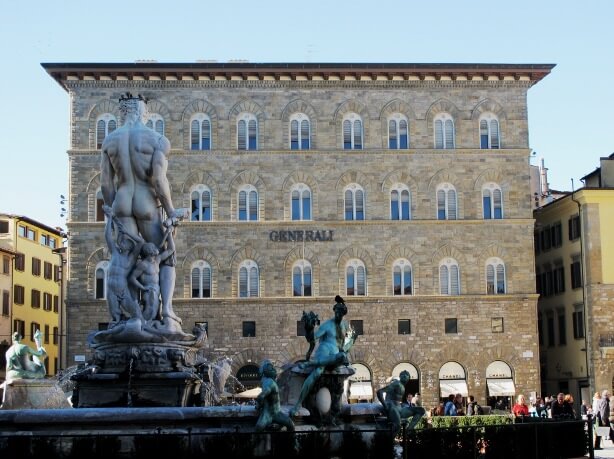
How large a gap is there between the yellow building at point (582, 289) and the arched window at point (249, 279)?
52.9 ft

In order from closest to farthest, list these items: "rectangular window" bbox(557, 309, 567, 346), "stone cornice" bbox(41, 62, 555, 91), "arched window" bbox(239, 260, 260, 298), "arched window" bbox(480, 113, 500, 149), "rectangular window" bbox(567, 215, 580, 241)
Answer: "arched window" bbox(239, 260, 260, 298)
"stone cornice" bbox(41, 62, 555, 91)
"rectangular window" bbox(567, 215, 580, 241)
"arched window" bbox(480, 113, 500, 149)
"rectangular window" bbox(557, 309, 567, 346)

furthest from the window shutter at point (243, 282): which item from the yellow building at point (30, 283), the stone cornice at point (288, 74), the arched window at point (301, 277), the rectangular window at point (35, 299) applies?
the rectangular window at point (35, 299)

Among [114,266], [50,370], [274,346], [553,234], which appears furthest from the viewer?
[50,370]

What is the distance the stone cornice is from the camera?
5456 cm

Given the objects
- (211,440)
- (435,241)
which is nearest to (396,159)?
(435,241)

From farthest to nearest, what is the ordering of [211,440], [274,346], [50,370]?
[50,370] → [274,346] → [211,440]

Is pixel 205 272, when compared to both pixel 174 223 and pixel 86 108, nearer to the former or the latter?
pixel 86 108

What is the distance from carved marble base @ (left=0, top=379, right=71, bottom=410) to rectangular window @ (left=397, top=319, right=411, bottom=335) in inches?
1378

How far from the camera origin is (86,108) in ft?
180

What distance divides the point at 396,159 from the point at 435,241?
4.57 m

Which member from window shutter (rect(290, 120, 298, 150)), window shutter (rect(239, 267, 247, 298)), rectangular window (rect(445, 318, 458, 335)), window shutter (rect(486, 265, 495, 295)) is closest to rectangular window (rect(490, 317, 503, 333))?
window shutter (rect(486, 265, 495, 295))

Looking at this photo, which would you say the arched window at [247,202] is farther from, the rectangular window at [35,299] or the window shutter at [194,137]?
the rectangular window at [35,299]

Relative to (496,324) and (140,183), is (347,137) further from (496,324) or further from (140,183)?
(140,183)

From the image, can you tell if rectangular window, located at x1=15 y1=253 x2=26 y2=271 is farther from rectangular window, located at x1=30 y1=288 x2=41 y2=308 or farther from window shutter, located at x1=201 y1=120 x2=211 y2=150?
window shutter, located at x1=201 y1=120 x2=211 y2=150
